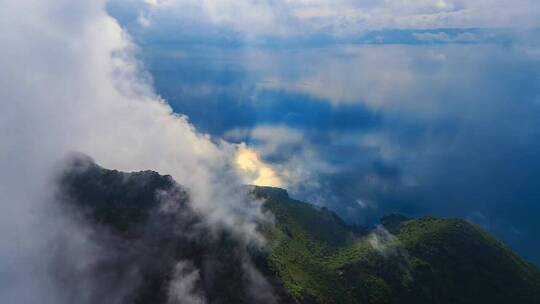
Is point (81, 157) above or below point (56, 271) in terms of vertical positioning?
above

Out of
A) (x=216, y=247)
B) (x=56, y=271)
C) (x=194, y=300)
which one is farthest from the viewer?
(x=216, y=247)

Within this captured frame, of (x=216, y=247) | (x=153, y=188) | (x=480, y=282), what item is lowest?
(x=480, y=282)

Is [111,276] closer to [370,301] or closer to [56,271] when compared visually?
[56,271]

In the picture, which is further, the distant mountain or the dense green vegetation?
the dense green vegetation

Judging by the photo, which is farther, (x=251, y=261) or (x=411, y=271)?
(x=411, y=271)

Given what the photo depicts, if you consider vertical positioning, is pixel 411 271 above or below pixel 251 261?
below

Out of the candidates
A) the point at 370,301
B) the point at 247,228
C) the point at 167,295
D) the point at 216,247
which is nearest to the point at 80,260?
the point at 167,295

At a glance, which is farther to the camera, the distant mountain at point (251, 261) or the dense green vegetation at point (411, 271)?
the dense green vegetation at point (411, 271)

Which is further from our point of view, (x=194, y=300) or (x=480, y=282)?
(x=480, y=282)
